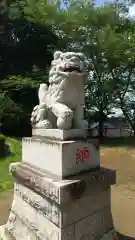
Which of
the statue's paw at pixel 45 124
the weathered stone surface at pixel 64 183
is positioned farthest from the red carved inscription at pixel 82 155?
the statue's paw at pixel 45 124

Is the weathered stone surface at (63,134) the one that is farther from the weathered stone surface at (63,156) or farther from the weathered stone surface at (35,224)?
the weathered stone surface at (35,224)

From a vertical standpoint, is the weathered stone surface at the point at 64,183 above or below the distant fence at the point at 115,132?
below

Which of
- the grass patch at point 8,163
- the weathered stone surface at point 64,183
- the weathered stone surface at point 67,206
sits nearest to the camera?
the weathered stone surface at point 64,183

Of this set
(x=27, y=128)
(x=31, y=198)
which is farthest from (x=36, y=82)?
(x=31, y=198)

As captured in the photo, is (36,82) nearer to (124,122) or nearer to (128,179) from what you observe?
(124,122)

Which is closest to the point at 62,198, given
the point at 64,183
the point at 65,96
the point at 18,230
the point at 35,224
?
the point at 64,183

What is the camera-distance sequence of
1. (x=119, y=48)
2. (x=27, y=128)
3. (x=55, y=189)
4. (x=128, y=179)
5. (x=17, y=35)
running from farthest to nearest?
1. (x=17, y=35)
2. (x=27, y=128)
3. (x=119, y=48)
4. (x=128, y=179)
5. (x=55, y=189)

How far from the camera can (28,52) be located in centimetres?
1648

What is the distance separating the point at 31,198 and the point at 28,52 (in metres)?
14.2

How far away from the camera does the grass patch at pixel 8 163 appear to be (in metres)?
6.44

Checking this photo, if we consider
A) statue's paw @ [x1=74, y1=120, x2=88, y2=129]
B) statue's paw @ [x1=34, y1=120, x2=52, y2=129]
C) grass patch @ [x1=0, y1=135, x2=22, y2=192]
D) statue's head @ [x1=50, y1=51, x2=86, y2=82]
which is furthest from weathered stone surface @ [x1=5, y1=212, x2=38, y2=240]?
grass patch @ [x1=0, y1=135, x2=22, y2=192]

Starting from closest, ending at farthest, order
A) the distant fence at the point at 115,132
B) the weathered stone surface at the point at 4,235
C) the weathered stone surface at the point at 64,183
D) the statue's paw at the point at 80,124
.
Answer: the weathered stone surface at the point at 64,183
the statue's paw at the point at 80,124
the weathered stone surface at the point at 4,235
the distant fence at the point at 115,132

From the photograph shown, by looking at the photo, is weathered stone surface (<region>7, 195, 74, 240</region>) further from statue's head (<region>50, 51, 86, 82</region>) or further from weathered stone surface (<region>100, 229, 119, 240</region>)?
statue's head (<region>50, 51, 86, 82</region>)

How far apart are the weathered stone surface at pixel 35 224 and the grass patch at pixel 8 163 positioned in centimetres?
263
